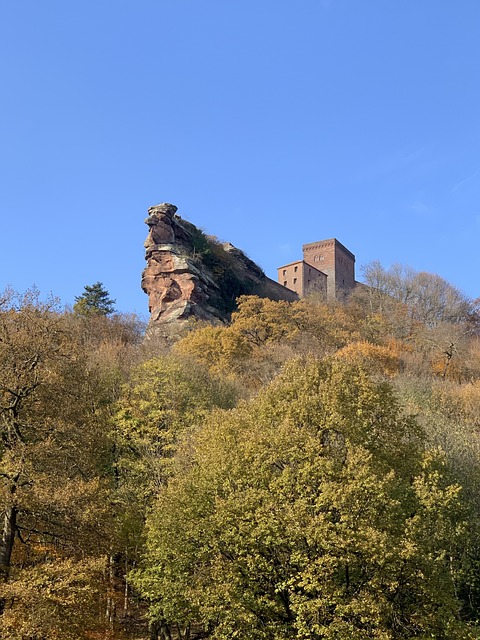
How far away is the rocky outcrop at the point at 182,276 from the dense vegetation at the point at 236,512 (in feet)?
90.7

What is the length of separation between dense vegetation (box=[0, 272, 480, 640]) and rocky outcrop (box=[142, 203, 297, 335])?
90.7 ft

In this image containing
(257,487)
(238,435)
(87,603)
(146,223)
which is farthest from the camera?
(146,223)

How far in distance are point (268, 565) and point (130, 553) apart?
7258 mm

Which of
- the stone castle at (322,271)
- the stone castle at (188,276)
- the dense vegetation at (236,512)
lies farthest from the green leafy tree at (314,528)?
the stone castle at (322,271)

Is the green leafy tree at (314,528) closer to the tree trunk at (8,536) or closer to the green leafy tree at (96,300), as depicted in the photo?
the tree trunk at (8,536)

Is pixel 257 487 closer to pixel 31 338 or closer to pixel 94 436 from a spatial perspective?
pixel 94 436

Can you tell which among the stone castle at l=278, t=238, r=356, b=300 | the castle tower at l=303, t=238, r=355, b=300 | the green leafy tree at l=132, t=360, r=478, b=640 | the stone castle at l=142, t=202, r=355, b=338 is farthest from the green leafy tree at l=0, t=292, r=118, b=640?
the castle tower at l=303, t=238, r=355, b=300

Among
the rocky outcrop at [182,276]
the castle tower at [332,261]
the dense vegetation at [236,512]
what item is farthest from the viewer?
the castle tower at [332,261]

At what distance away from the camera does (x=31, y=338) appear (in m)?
17.7

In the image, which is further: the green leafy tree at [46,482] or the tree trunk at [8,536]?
the tree trunk at [8,536]

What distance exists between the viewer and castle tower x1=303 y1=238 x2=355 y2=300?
88750 millimetres

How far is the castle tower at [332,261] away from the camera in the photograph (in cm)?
8875

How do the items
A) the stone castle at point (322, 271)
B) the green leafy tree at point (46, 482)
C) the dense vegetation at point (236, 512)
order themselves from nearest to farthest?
the green leafy tree at point (46, 482) → the dense vegetation at point (236, 512) → the stone castle at point (322, 271)

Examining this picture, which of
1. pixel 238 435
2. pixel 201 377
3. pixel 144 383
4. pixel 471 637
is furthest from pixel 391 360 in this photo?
pixel 471 637
